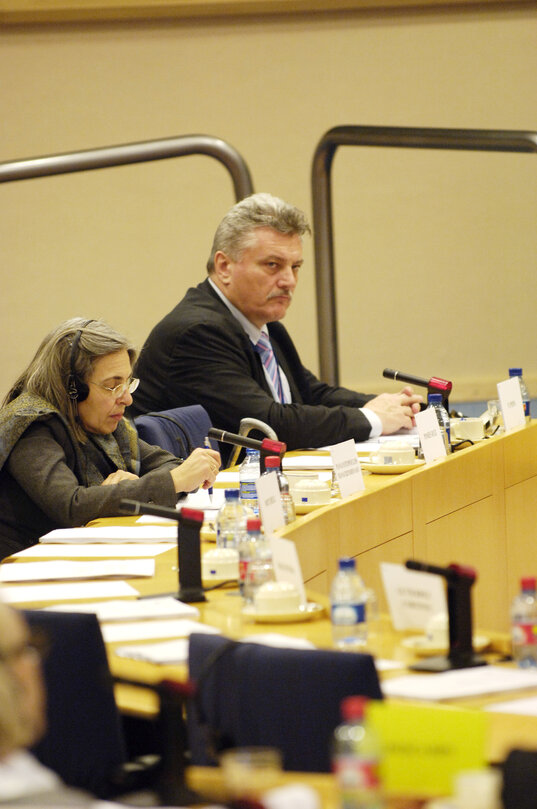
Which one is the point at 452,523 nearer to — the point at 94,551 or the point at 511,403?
the point at 511,403

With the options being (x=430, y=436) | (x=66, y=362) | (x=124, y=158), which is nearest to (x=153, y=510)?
(x=66, y=362)

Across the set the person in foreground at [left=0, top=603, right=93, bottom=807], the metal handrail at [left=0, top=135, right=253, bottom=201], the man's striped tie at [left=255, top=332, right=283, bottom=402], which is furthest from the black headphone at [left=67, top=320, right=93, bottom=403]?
the person in foreground at [left=0, top=603, right=93, bottom=807]

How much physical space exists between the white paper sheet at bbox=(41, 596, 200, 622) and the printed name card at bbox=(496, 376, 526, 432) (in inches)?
84.3

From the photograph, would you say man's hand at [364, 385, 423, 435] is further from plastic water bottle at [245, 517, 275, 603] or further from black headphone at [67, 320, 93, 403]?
plastic water bottle at [245, 517, 275, 603]

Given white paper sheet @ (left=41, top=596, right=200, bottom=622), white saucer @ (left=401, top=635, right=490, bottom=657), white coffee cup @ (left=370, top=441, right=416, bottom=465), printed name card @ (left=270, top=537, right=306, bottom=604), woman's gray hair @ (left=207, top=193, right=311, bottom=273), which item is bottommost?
white saucer @ (left=401, top=635, right=490, bottom=657)

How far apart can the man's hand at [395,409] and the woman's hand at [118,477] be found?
1.32 meters

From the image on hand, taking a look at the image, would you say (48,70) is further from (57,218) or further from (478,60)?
(478,60)

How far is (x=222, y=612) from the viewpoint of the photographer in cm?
197

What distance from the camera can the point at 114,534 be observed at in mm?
2666

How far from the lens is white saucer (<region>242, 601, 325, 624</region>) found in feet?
6.13

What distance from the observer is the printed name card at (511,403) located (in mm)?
3953

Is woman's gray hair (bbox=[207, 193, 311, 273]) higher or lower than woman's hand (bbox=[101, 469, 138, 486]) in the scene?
higher

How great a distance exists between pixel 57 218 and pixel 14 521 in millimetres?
4210

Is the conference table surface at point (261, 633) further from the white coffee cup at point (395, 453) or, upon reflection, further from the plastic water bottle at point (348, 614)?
the white coffee cup at point (395, 453)
